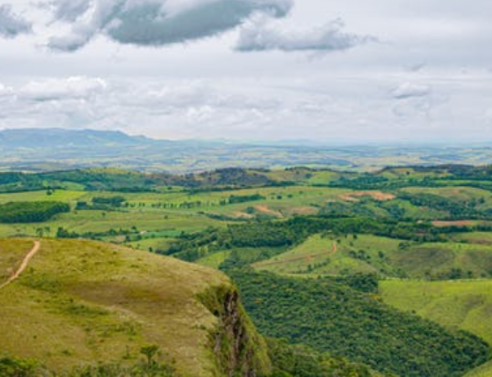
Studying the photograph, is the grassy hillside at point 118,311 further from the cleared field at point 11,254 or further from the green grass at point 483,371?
the green grass at point 483,371

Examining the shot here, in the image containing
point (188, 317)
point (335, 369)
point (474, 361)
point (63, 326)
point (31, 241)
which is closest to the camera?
point (63, 326)

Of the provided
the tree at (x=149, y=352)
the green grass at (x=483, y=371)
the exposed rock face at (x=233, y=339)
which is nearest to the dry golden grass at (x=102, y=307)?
the tree at (x=149, y=352)

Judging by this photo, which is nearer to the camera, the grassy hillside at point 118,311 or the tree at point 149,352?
the tree at point 149,352

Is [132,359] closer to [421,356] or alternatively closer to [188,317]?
[188,317]

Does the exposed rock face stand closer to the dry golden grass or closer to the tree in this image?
the dry golden grass

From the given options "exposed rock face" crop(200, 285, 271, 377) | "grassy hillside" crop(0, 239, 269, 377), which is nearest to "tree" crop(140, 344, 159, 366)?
"grassy hillside" crop(0, 239, 269, 377)

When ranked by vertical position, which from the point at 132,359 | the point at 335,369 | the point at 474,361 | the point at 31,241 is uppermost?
the point at 31,241

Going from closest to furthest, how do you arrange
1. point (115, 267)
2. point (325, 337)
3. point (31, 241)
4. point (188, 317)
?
1. point (188, 317)
2. point (115, 267)
3. point (31, 241)
4. point (325, 337)

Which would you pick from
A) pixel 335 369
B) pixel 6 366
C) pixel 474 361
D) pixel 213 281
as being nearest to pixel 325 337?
pixel 474 361

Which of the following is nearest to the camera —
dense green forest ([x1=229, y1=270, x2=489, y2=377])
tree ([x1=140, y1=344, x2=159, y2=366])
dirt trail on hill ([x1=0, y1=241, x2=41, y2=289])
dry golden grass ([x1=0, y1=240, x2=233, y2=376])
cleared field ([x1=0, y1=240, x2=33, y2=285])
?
tree ([x1=140, y1=344, x2=159, y2=366])
